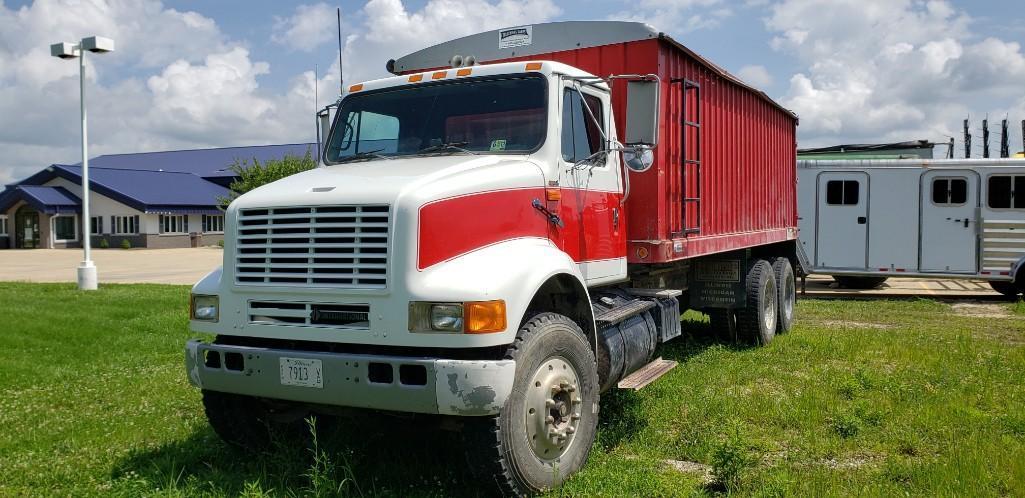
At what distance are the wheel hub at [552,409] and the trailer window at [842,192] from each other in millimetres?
13110

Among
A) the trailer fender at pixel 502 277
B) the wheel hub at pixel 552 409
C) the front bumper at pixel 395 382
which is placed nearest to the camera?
the front bumper at pixel 395 382

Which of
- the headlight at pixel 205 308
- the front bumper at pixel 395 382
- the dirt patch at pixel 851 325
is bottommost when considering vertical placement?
the dirt patch at pixel 851 325

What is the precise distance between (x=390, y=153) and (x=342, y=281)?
148cm

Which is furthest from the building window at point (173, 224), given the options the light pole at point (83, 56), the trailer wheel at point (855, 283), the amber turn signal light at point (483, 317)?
the amber turn signal light at point (483, 317)

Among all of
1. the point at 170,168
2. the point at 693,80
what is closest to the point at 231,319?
the point at 693,80

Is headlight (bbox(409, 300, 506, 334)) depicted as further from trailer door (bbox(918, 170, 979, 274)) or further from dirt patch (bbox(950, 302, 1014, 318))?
trailer door (bbox(918, 170, 979, 274))

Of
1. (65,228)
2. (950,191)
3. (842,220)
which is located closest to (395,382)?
(842,220)

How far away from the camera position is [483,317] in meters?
4.05

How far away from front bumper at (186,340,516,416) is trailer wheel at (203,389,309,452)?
791 mm

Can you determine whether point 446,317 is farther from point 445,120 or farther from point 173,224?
point 173,224

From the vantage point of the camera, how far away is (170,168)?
56031 millimetres

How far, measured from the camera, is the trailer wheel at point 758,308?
366 inches

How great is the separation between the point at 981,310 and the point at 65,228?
45.3 meters

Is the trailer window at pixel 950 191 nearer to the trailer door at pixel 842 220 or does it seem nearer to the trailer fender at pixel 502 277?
the trailer door at pixel 842 220
